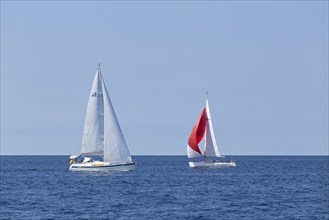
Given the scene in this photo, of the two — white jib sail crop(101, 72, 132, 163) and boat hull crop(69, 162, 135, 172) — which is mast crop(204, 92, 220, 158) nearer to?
boat hull crop(69, 162, 135, 172)

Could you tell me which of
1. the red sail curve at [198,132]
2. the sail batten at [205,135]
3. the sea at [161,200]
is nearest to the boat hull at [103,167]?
Result: the sea at [161,200]

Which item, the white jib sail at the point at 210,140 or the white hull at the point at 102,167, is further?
the white jib sail at the point at 210,140

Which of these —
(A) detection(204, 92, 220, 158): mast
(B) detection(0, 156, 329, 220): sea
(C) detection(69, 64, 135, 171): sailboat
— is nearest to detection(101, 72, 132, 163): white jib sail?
(C) detection(69, 64, 135, 171): sailboat

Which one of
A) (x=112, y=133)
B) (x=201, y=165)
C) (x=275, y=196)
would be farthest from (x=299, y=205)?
(x=201, y=165)

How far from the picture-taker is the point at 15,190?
3226 inches

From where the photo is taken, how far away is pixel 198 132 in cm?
13212

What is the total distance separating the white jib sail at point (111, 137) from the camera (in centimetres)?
10581

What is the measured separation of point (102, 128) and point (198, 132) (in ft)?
94.3

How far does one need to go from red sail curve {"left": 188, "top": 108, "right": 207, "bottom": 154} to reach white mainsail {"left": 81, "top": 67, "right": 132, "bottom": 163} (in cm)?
2398

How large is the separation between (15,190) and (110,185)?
10464 mm

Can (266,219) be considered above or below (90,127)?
below

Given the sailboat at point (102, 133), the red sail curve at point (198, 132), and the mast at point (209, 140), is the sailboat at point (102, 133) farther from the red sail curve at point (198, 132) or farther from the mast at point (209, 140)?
the mast at point (209, 140)

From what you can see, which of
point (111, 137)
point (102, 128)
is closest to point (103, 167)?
point (111, 137)

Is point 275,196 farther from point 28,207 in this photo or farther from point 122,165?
point 122,165
